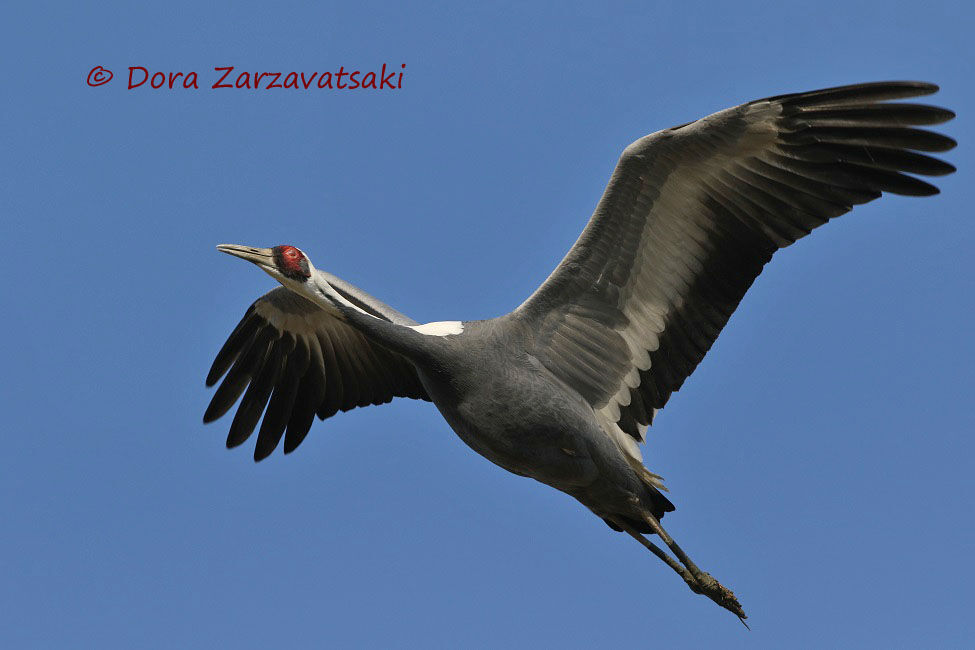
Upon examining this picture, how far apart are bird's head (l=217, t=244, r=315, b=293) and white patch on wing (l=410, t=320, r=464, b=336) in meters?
0.84

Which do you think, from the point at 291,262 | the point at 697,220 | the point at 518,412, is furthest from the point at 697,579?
the point at 291,262

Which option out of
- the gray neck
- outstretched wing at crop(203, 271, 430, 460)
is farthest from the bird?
outstretched wing at crop(203, 271, 430, 460)

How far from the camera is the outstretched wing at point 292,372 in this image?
11.7 meters

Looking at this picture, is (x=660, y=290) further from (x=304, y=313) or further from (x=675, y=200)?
(x=304, y=313)

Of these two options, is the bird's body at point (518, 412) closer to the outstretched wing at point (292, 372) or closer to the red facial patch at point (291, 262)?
the red facial patch at point (291, 262)

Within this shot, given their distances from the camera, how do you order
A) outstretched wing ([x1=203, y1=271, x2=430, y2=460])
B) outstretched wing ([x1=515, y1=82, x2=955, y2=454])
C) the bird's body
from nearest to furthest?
outstretched wing ([x1=515, y1=82, x2=955, y2=454]) < the bird's body < outstretched wing ([x1=203, y1=271, x2=430, y2=460])

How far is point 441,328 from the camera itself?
32.4 ft

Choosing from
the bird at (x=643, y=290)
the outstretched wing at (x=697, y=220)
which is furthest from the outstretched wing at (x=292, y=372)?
the outstretched wing at (x=697, y=220)

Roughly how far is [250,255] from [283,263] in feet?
0.77

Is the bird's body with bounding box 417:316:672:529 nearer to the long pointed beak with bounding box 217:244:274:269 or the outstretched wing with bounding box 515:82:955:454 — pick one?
the outstretched wing with bounding box 515:82:955:454

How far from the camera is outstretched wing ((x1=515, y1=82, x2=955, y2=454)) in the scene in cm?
941

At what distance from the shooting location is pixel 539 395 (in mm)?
9695

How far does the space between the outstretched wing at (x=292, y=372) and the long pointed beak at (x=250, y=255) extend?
1881 mm

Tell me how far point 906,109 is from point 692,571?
355cm
